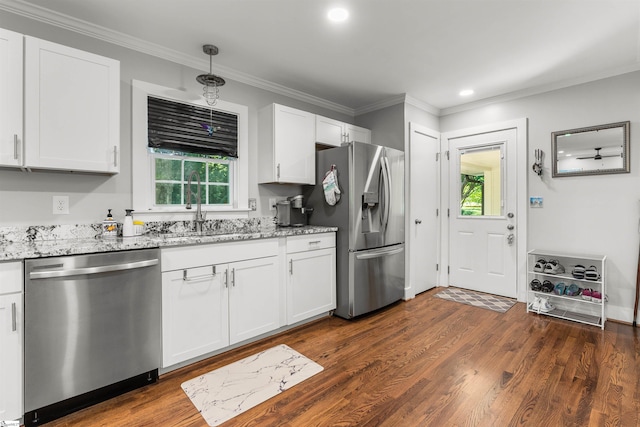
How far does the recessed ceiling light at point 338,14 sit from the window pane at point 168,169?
177cm

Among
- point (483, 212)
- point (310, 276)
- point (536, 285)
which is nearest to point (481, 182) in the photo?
point (483, 212)

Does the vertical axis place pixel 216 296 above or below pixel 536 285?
above

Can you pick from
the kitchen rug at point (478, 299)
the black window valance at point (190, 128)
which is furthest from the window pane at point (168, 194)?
the kitchen rug at point (478, 299)

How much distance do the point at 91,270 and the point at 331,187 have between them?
83.0 inches

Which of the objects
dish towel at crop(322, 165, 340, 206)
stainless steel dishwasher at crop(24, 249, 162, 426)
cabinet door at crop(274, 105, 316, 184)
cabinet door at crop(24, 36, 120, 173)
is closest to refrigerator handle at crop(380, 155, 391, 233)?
dish towel at crop(322, 165, 340, 206)

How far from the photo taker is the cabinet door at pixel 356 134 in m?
3.88

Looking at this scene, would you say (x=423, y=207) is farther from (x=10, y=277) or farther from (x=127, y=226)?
(x=10, y=277)

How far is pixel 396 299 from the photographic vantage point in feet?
11.8

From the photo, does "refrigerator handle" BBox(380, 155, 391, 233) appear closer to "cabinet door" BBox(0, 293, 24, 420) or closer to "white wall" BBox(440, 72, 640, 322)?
"white wall" BBox(440, 72, 640, 322)

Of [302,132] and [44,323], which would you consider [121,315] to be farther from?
[302,132]

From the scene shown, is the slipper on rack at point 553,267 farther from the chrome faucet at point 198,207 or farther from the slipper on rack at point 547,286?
the chrome faucet at point 198,207

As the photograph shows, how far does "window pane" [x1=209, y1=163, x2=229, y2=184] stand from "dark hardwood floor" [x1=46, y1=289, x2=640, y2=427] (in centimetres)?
160

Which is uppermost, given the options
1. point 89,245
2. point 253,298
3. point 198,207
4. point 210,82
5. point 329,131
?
point 210,82

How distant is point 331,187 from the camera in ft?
10.4
